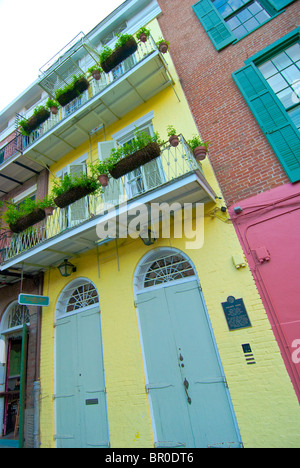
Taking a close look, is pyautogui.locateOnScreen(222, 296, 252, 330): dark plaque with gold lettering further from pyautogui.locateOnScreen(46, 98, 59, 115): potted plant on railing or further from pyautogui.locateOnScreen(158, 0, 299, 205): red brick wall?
pyautogui.locateOnScreen(46, 98, 59, 115): potted plant on railing

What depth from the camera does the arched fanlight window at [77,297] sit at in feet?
19.9

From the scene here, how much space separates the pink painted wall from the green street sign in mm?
5067

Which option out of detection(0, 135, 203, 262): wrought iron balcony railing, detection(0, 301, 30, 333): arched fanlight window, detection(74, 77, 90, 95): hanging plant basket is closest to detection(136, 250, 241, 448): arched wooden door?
detection(0, 135, 203, 262): wrought iron balcony railing

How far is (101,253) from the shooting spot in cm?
601

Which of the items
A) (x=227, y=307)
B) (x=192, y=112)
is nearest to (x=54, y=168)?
(x=192, y=112)

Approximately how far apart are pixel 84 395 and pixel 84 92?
29.4ft

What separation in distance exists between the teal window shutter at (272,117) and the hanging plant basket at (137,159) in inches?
90.0

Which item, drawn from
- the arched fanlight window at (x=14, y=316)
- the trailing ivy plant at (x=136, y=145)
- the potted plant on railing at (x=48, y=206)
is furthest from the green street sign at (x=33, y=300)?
the trailing ivy plant at (x=136, y=145)

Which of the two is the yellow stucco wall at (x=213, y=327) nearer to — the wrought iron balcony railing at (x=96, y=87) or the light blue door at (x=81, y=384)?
the light blue door at (x=81, y=384)

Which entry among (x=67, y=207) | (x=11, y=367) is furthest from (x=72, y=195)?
(x=11, y=367)

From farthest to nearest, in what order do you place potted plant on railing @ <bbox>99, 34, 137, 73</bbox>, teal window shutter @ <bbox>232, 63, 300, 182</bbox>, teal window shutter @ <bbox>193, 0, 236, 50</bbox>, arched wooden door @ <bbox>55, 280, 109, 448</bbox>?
1. potted plant on railing @ <bbox>99, 34, 137, 73</bbox>
2. teal window shutter @ <bbox>193, 0, 236, 50</bbox>
3. arched wooden door @ <bbox>55, 280, 109, 448</bbox>
4. teal window shutter @ <bbox>232, 63, 300, 182</bbox>

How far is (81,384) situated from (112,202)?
4333 mm

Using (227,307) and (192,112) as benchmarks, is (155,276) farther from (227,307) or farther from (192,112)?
(192,112)

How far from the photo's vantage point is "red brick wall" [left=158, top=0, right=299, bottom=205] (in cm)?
457
